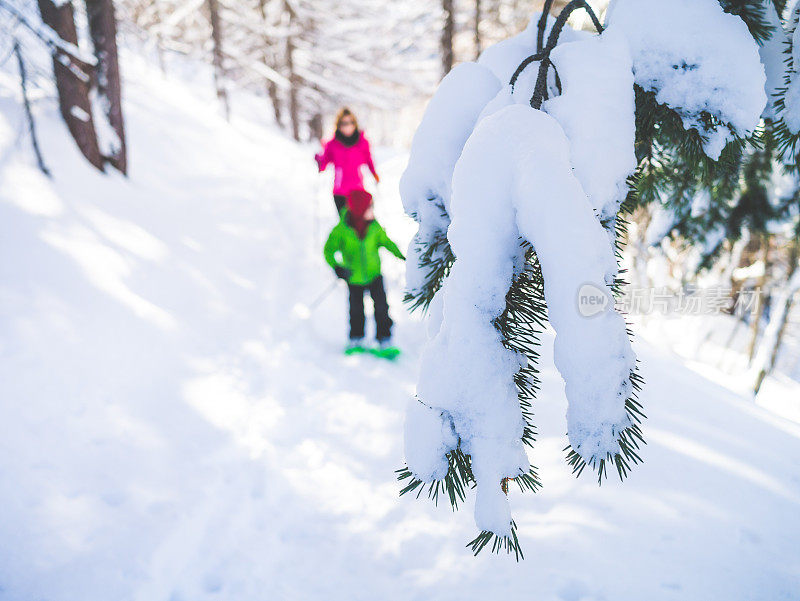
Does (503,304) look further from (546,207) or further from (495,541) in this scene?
(495,541)

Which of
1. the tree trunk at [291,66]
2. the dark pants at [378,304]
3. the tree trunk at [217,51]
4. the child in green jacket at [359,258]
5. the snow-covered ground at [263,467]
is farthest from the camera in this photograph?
the tree trunk at [291,66]

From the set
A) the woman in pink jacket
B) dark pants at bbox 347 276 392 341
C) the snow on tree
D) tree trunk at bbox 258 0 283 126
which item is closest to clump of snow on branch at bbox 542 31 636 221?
the snow on tree

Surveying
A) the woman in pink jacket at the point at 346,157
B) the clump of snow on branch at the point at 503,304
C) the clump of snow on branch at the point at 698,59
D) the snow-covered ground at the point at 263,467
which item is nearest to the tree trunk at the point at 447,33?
the woman in pink jacket at the point at 346,157

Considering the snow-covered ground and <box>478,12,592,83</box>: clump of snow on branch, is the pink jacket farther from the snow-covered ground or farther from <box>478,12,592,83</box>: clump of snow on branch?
<box>478,12,592,83</box>: clump of snow on branch

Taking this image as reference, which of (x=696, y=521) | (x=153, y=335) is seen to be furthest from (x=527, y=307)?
(x=153, y=335)

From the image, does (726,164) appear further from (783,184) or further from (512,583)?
(783,184)

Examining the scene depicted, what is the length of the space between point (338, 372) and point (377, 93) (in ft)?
73.3

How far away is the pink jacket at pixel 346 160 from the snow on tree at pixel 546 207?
14.2 ft

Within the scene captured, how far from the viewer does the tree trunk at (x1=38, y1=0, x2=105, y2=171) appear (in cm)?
556

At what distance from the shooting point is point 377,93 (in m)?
23.1

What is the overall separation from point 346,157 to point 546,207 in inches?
194

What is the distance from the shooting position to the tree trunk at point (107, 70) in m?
6.68

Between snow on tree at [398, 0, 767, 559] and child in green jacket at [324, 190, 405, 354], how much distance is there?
108 inches

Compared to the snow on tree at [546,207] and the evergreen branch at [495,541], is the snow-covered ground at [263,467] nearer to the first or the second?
the evergreen branch at [495,541]
